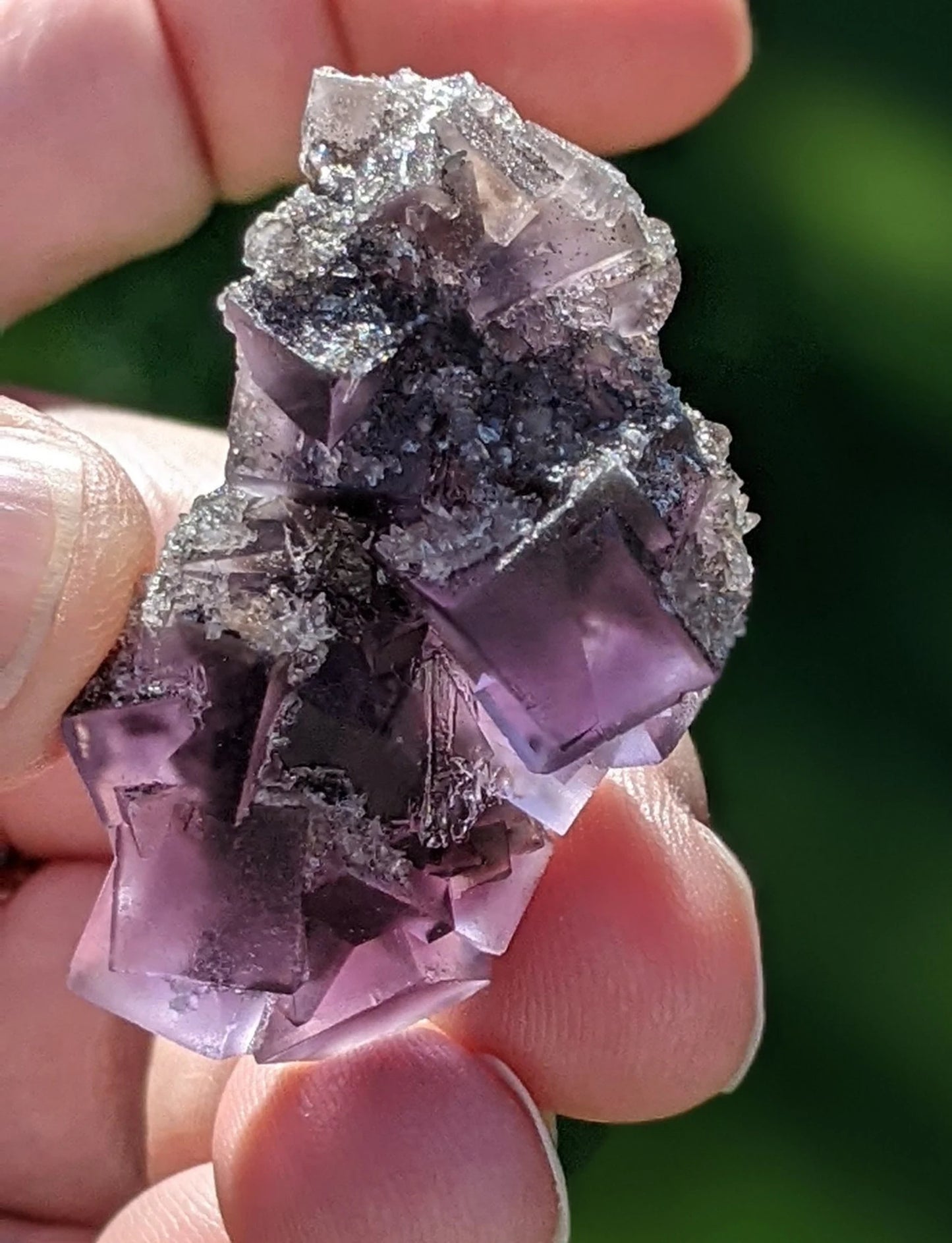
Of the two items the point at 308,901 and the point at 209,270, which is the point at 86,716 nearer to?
the point at 308,901

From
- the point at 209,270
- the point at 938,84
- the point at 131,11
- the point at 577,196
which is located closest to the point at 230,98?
the point at 131,11

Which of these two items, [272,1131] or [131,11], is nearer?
[272,1131]

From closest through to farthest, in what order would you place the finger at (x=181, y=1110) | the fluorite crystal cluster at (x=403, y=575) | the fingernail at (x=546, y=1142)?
the fluorite crystal cluster at (x=403, y=575) → the fingernail at (x=546, y=1142) → the finger at (x=181, y=1110)

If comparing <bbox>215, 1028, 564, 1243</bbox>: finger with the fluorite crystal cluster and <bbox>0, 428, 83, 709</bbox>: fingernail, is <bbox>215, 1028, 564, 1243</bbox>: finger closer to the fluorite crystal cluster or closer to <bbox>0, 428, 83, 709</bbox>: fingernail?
the fluorite crystal cluster

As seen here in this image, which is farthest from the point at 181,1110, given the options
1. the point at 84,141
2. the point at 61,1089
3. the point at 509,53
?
the point at 509,53

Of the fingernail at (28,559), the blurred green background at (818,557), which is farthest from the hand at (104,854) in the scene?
the blurred green background at (818,557)

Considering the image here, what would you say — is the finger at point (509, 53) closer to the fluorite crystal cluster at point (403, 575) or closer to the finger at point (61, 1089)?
the fluorite crystal cluster at point (403, 575)

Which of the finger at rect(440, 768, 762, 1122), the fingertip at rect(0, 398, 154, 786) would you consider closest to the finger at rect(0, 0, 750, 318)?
the fingertip at rect(0, 398, 154, 786)
